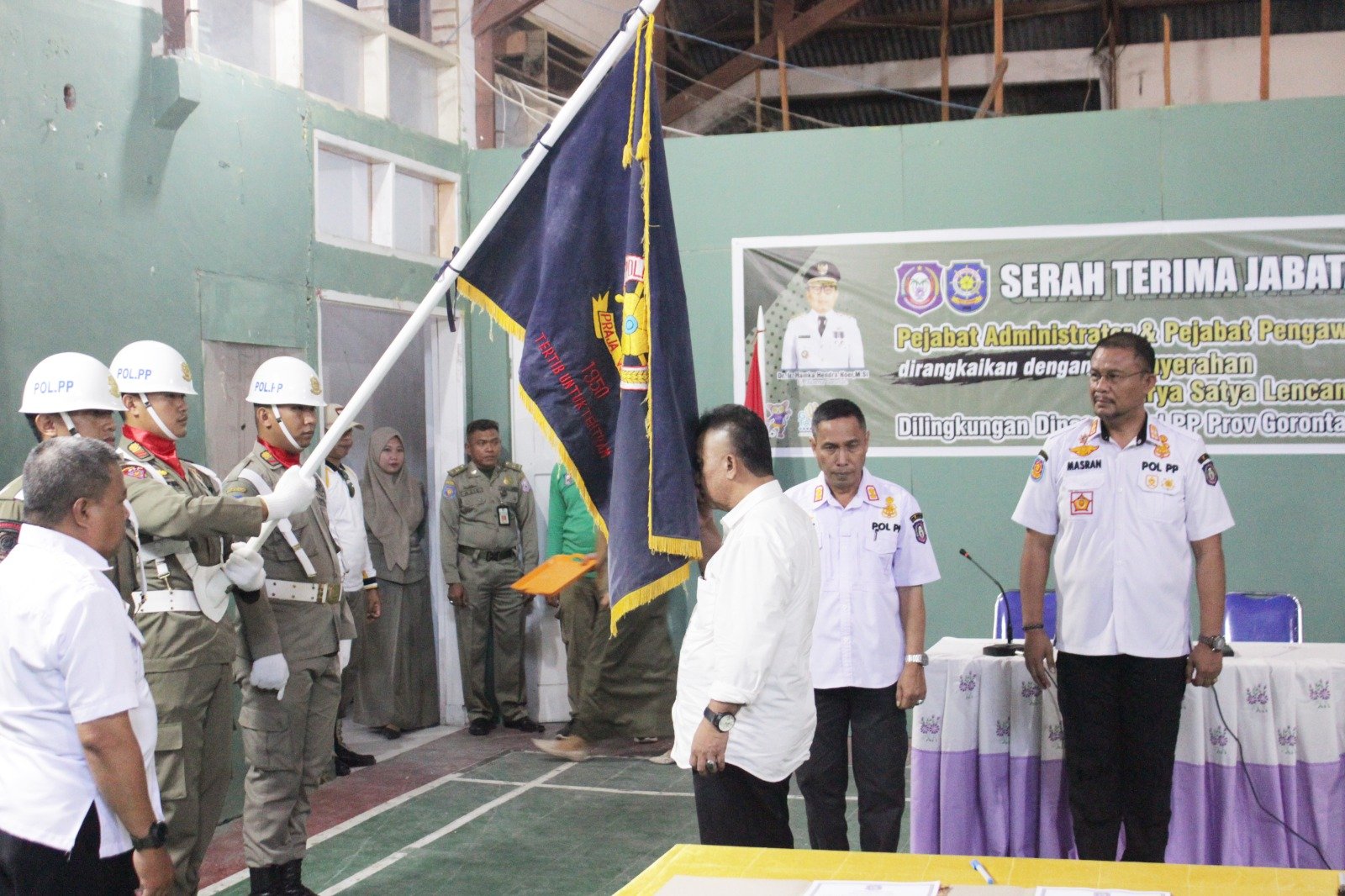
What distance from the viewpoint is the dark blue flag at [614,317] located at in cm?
331

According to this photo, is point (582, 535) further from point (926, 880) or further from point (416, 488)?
point (926, 880)

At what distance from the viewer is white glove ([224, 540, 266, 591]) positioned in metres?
3.92

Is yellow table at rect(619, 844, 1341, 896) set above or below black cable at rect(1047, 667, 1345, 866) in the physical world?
above

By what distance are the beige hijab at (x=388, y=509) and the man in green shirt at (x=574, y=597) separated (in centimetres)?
80

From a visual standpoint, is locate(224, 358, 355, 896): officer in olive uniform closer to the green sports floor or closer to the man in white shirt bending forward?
the green sports floor

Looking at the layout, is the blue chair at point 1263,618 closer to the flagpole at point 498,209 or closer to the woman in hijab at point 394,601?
the flagpole at point 498,209

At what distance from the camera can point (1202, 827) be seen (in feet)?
14.1

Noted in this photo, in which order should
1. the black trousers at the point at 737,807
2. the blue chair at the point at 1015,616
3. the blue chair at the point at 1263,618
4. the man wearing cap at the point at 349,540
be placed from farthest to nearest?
1. the man wearing cap at the point at 349,540
2. the blue chair at the point at 1263,618
3. the blue chair at the point at 1015,616
4. the black trousers at the point at 737,807

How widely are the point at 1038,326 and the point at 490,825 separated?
369 centimetres

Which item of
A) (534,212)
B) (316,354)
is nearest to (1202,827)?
(534,212)

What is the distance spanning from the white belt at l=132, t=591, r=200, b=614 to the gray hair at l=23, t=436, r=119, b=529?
4.54 ft

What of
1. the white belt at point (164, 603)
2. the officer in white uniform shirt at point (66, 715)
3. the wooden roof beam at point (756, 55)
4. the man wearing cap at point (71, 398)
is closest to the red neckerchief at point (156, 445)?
the man wearing cap at point (71, 398)

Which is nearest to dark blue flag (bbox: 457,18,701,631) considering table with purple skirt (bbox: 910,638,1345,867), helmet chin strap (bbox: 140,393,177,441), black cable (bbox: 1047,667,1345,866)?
helmet chin strap (bbox: 140,393,177,441)

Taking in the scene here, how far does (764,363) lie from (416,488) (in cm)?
214
